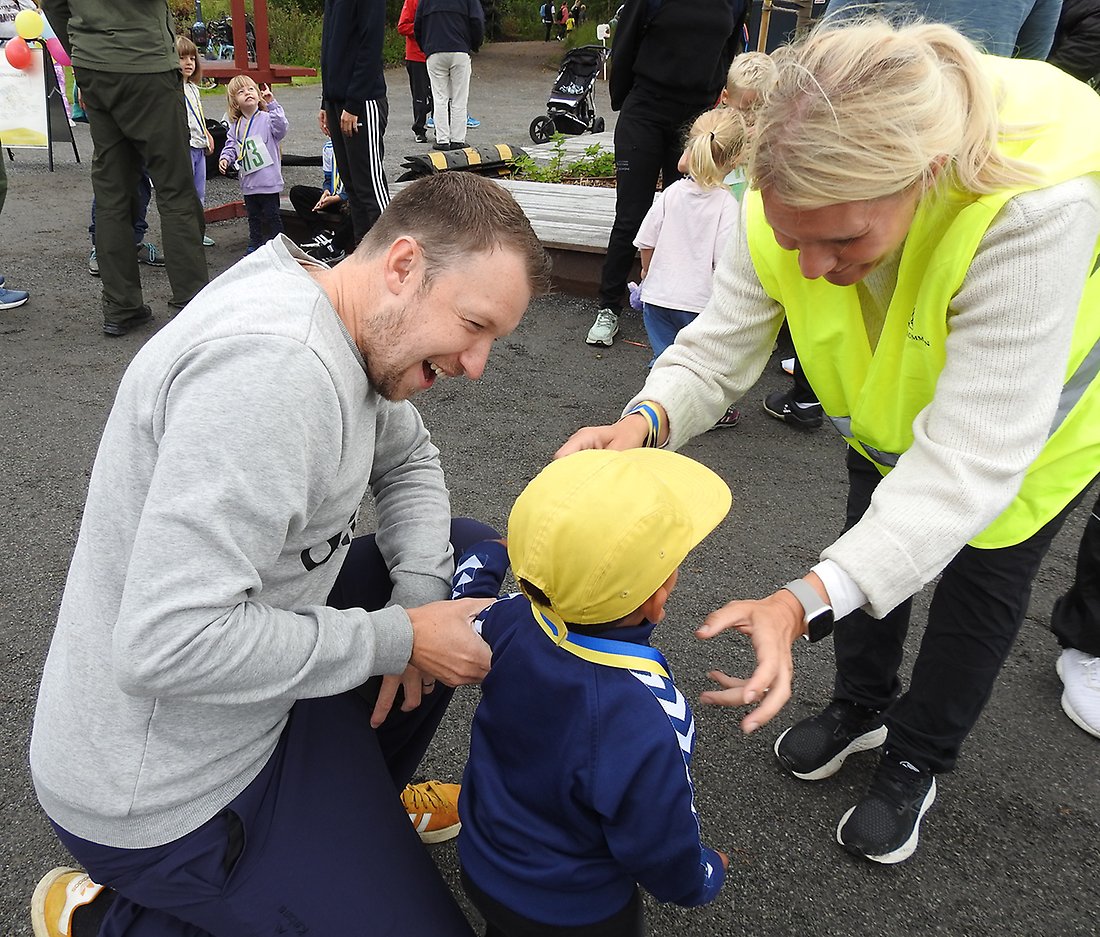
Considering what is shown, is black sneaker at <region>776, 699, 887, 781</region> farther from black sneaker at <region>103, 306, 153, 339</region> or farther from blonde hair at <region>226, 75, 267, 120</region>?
blonde hair at <region>226, 75, 267, 120</region>

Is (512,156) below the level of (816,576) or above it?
below

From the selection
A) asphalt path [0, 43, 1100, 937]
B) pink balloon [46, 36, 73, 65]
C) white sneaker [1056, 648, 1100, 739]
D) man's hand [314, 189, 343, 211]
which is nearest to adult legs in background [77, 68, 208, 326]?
asphalt path [0, 43, 1100, 937]

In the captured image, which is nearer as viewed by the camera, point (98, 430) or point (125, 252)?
point (98, 430)

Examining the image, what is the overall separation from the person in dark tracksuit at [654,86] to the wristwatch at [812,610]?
381cm

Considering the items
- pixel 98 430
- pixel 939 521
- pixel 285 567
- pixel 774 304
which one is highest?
pixel 774 304

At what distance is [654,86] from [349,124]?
2.27 m

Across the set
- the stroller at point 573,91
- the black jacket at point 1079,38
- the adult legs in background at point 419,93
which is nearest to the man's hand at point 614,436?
the black jacket at point 1079,38

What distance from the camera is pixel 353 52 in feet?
19.1

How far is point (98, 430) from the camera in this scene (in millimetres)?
4027

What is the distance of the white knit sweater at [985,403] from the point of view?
55.0 inches

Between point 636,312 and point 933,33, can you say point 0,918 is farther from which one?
point 636,312

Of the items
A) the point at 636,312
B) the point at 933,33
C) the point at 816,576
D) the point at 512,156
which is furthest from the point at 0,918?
the point at 512,156

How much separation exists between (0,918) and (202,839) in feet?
2.71

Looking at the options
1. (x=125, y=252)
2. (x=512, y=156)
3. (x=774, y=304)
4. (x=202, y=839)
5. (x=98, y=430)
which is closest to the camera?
(x=202, y=839)
